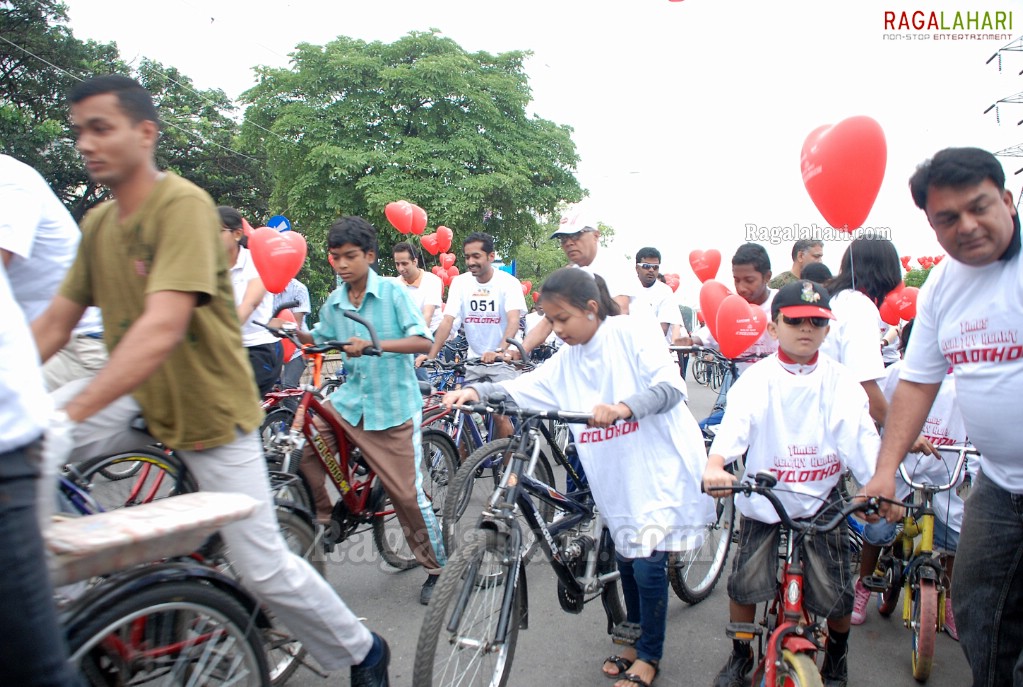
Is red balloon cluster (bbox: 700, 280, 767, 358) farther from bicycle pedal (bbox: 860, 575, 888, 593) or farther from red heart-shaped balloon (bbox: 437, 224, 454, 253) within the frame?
red heart-shaped balloon (bbox: 437, 224, 454, 253)

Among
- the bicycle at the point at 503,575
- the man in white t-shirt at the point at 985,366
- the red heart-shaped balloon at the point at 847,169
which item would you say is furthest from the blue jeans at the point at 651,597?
the red heart-shaped balloon at the point at 847,169

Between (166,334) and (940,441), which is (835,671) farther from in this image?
(166,334)

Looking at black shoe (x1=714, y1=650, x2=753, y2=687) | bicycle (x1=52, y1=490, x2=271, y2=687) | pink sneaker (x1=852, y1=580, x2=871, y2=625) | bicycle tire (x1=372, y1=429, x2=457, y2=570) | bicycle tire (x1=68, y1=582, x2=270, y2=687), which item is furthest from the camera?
bicycle tire (x1=372, y1=429, x2=457, y2=570)

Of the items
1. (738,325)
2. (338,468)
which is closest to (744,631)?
(338,468)

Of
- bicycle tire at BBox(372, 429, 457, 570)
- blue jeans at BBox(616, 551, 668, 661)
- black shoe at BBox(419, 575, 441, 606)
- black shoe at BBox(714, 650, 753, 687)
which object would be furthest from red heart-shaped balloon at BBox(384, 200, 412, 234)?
black shoe at BBox(714, 650, 753, 687)

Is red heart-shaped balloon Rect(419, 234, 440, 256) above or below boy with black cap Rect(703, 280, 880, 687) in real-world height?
above

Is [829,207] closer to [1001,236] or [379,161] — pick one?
[1001,236]

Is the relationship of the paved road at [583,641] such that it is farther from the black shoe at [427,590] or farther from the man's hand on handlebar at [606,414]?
the man's hand on handlebar at [606,414]

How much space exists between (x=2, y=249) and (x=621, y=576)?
2.63 meters

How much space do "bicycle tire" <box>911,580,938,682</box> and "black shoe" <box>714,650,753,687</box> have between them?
2.49 ft

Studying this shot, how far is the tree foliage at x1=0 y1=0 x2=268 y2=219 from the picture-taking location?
17219 millimetres

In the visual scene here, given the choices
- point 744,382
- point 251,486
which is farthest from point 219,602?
point 744,382

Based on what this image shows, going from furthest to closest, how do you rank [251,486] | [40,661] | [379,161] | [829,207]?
1. [379,161]
2. [829,207]
3. [251,486]
4. [40,661]

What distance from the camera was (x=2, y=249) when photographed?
264cm
